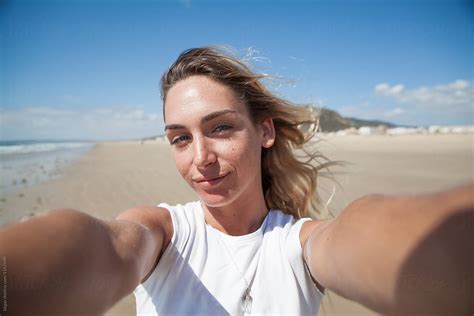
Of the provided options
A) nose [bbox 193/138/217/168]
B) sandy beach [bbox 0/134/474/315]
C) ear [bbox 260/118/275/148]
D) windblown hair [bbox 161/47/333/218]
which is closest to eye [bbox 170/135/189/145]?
nose [bbox 193/138/217/168]

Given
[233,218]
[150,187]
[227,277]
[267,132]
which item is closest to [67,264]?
[227,277]

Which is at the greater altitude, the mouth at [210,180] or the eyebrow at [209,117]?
the eyebrow at [209,117]

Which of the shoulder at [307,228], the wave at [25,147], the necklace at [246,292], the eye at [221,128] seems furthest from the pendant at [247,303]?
the wave at [25,147]

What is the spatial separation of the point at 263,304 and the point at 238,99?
1118 mm

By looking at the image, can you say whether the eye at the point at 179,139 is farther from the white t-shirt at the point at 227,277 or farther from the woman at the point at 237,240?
the white t-shirt at the point at 227,277

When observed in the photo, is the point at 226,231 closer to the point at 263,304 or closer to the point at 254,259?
the point at 254,259

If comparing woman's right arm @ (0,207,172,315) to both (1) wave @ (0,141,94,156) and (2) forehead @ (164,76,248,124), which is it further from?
(1) wave @ (0,141,94,156)

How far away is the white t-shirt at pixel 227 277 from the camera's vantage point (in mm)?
1476

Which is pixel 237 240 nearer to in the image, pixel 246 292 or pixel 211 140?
pixel 246 292

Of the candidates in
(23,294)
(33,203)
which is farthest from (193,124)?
(33,203)

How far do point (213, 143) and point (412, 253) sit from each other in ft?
3.66

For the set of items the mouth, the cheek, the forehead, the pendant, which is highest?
the forehead

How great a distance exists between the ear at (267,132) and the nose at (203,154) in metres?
0.54

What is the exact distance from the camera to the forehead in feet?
5.60
